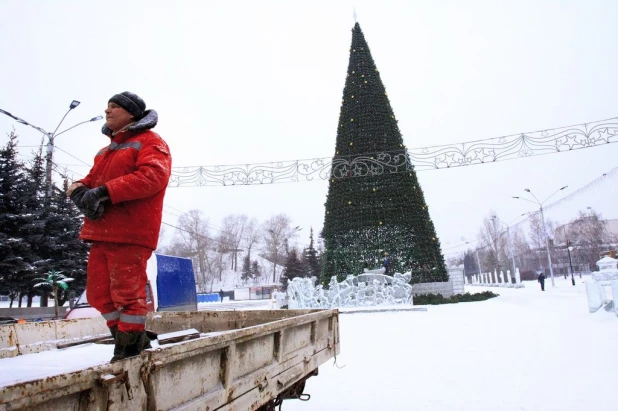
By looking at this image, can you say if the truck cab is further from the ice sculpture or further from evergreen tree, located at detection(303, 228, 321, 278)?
evergreen tree, located at detection(303, 228, 321, 278)

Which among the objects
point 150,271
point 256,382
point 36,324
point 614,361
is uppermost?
point 150,271

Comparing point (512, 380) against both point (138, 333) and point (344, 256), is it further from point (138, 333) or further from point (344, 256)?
point (344, 256)

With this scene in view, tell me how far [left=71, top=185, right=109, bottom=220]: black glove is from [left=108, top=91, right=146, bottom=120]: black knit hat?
64cm

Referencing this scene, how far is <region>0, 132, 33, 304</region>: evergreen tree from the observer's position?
16.4m

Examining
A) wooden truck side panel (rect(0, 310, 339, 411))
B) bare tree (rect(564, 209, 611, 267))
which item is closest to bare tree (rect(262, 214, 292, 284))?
bare tree (rect(564, 209, 611, 267))

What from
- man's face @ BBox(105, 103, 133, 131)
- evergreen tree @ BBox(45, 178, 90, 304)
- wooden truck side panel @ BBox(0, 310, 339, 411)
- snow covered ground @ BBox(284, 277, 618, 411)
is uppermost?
evergreen tree @ BBox(45, 178, 90, 304)

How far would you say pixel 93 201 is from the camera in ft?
7.00

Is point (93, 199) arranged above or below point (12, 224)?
below

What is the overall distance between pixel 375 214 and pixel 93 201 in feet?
56.3

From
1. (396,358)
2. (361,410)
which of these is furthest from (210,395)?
(396,358)

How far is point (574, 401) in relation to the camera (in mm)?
4602

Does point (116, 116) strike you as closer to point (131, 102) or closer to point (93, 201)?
point (131, 102)

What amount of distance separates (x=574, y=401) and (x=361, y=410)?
2.30 meters

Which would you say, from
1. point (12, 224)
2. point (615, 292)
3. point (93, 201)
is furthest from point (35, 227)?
point (615, 292)
